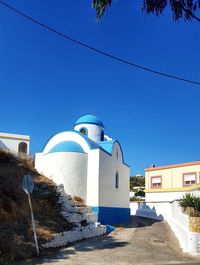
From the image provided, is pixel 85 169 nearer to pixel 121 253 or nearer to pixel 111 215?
pixel 111 215

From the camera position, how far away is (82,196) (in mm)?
26641

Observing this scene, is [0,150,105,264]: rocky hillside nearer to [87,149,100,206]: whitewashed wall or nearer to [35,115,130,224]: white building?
[87,149,100,206]: whitewashed wall

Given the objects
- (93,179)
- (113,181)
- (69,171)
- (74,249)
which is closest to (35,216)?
(74,249)

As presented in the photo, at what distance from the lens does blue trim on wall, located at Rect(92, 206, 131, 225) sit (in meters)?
26.0

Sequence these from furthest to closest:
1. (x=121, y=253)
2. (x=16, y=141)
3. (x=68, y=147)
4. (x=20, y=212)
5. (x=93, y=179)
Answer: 1. (x=16, y=141)
2. (x=68, y=147)
3. (x=93, y=179)
4. (x=20, y=212)
5. (x=121, y=253)

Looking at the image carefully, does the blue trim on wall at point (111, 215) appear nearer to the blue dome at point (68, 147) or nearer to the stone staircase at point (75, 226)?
the stone staircase at point (75, 226)

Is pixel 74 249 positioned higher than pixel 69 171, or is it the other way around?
pixel 69 171

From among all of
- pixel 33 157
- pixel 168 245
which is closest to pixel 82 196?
pixel 33 157

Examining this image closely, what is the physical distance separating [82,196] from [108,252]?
1137 cm

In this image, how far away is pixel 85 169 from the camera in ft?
89.2

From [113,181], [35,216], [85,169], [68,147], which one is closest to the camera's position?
[35,216]

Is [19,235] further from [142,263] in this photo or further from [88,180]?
[88,180]

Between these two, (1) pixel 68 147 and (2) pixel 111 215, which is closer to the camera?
(1) pixel 68 147

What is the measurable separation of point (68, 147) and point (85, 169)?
6.37 ft
